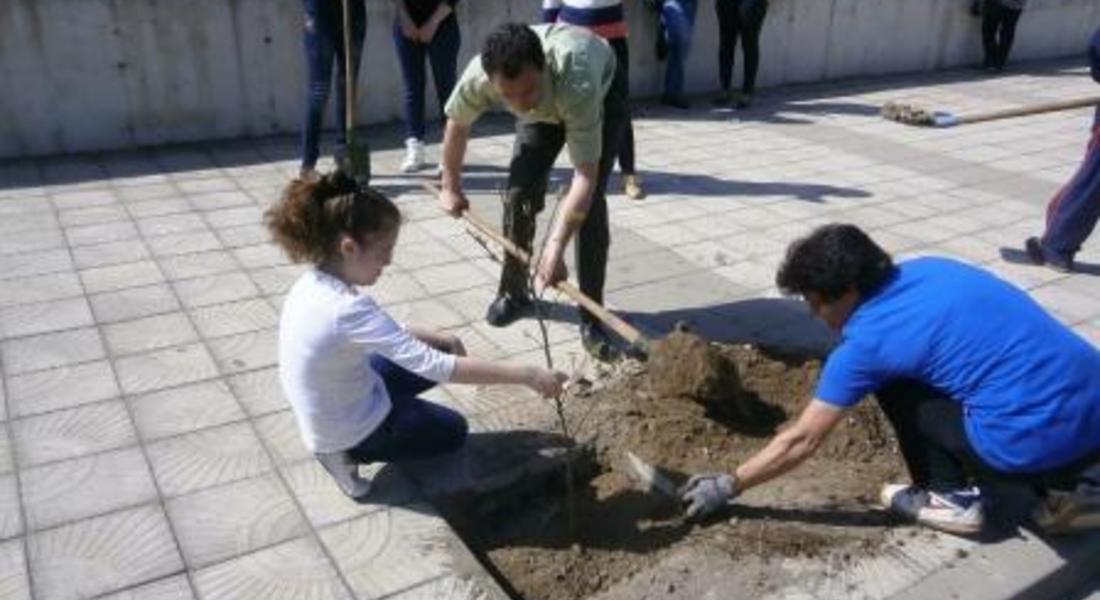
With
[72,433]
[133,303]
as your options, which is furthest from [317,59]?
[72,433]

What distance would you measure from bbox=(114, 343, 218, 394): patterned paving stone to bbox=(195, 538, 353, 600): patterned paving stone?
130 cm

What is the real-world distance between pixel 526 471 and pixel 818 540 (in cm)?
103

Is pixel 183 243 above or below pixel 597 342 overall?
above

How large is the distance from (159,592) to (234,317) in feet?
6.61

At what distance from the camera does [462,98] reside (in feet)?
13.9

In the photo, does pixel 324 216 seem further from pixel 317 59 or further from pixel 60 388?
pixel 317 59

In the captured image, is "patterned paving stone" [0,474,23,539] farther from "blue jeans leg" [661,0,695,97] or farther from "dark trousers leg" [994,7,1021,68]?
"dark trousers leg" [994,7,1021,68]

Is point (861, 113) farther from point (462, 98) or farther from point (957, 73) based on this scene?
point (462, 98)

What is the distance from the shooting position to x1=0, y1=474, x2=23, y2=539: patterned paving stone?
3153mm

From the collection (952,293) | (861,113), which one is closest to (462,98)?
(952,293)

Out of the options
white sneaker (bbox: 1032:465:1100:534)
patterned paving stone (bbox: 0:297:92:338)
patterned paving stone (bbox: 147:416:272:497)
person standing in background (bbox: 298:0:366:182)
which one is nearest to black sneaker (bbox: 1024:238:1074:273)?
white sneaker (bbox: 1032:465:1100:534)

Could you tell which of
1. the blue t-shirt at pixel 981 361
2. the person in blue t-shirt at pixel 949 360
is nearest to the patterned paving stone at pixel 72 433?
the person in blue t-shirt at pixel 949 360

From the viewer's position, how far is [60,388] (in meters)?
4.03

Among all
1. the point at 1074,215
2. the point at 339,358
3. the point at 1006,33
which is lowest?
the point at 1074,215
